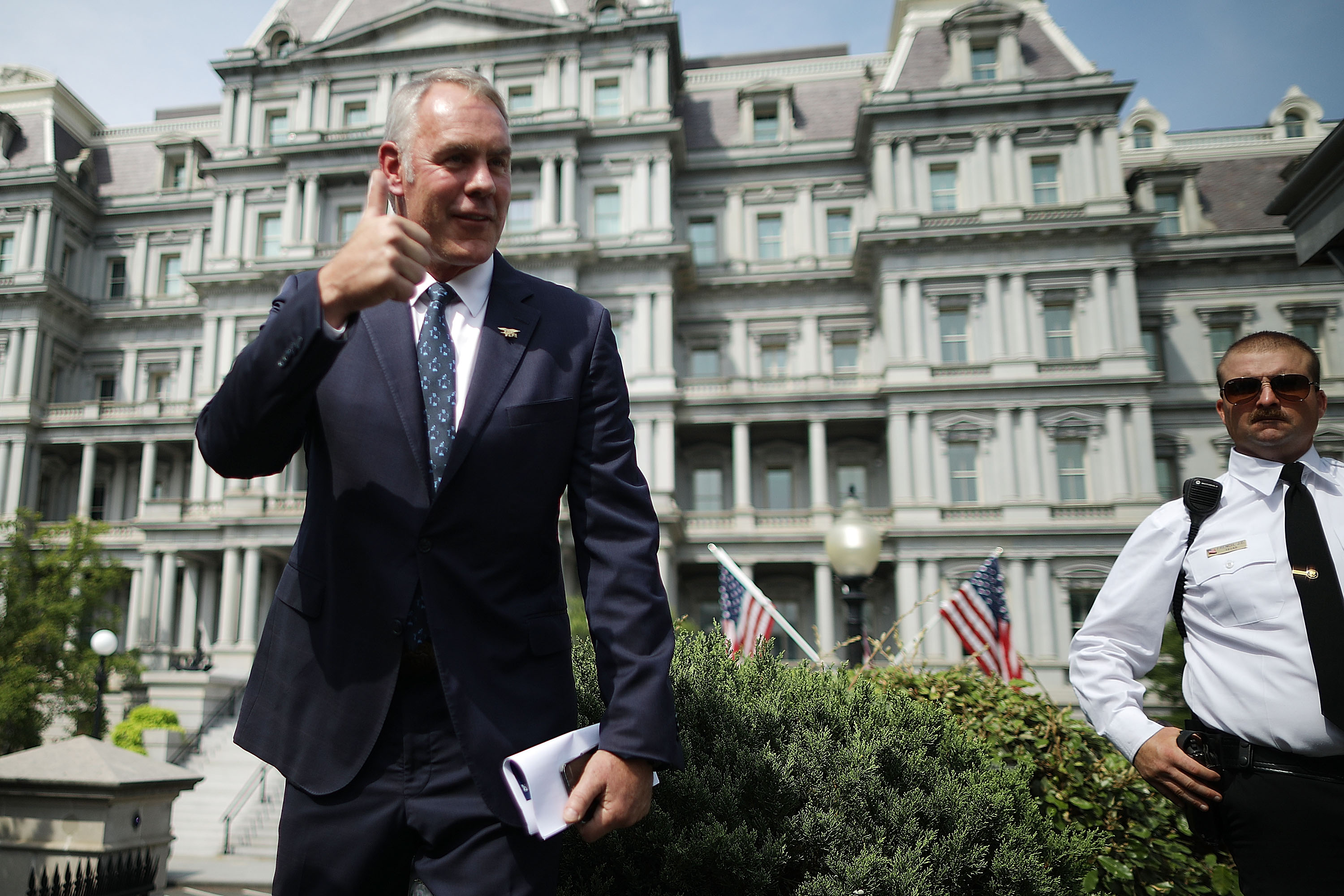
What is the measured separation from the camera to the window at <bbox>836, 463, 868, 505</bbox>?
34781mm

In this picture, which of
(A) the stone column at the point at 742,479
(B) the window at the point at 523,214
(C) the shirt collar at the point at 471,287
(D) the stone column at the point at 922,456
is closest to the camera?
(C) the shirt collar at the point at 471,287

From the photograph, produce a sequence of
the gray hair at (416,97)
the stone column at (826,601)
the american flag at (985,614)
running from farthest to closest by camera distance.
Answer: the stone column at (826,601), the american flag at (985,614), the gray hair at (416,97)

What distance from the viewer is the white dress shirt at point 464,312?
2.67 metres

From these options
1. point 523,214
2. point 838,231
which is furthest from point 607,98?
point 838,231

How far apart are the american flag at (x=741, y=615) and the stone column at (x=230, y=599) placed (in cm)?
2364

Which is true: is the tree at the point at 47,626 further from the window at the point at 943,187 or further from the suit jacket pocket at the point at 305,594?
the window at the point at 943,187

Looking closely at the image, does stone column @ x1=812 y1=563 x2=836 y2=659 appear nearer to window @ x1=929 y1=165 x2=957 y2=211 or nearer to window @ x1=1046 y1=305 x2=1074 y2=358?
window @ x1=1046 y1=305 x2=1074 y2=358

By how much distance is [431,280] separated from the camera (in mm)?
2766

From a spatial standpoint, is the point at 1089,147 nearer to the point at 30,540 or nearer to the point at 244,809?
the point at 244,809

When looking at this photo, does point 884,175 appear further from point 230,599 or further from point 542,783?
point 542,783

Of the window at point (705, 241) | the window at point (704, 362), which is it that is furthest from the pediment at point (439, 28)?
the window at point (704, 362)

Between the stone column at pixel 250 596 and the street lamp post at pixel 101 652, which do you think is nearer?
the street lamp post at pixel 101 652

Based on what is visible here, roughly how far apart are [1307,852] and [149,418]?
42.4 m

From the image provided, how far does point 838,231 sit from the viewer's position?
36.7 m
